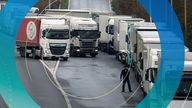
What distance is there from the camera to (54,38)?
43.5 meters

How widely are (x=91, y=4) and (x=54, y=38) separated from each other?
1999 inches

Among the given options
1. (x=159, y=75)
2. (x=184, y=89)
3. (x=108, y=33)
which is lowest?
(x=184, y=89)

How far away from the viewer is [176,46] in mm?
25219

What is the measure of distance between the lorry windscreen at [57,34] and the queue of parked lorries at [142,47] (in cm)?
343

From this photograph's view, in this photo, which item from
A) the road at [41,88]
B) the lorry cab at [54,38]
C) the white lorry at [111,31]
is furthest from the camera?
the white lorry at [111,31]

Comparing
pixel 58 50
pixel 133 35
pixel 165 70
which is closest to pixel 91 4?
pixel 58 50

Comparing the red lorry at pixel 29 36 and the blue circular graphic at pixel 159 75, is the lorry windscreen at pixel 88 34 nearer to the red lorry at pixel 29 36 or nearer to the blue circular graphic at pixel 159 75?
the red lorry at pixel 29 36

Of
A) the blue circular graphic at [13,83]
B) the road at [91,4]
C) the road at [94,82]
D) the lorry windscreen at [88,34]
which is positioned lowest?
the road at [94,82]

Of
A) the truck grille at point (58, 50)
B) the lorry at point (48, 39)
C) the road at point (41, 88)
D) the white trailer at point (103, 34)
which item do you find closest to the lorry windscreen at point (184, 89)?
the road at point (41, 88)

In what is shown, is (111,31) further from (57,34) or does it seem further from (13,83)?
(13,83)

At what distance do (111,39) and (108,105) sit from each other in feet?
82.3

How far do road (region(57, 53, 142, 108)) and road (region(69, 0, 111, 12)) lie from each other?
43695 millimetres

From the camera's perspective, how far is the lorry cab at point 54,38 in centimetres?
4312

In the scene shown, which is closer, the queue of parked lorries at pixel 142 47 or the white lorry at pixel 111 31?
the queue of parked lorries at pixel 142 47
